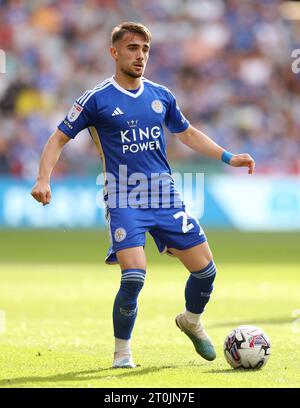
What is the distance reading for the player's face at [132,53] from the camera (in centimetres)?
692

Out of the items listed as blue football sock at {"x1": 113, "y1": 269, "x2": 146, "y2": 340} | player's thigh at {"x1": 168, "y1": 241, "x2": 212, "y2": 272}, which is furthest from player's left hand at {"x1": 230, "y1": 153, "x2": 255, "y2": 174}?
blue football sock at {"x1": 113, "y1": 269, "x2": 146, "y2": 340}

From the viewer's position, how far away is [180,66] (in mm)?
25156

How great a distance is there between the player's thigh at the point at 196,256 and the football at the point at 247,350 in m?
0.56

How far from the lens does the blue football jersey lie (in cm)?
691

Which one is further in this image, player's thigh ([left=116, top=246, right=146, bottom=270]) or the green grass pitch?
player's thigh ([left=116, top=246, right=146, bottom=270])

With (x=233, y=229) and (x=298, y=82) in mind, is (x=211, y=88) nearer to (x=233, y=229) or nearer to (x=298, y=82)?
Answer: (x=298, y=82)

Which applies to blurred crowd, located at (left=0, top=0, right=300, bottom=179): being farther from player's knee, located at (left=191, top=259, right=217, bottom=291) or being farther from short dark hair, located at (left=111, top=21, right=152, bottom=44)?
short dark hair, located at (left=111, top=21, right=152, bottom=44)

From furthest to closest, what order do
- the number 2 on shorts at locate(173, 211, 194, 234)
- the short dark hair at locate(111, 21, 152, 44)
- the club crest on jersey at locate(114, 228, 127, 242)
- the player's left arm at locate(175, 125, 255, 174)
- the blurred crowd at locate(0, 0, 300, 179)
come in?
the blurred crowd at locate(0, 0, 300, 179), the player's left arm at locate(175, 125, 255, 174), the number 2 on shorts at locate(173, 211, 194, 234), the short dark hair at locate(111, 21, 152, 44), the club crest on jersey at locate(114, 228, 127, 242)

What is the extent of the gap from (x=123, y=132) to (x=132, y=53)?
1.83 ft

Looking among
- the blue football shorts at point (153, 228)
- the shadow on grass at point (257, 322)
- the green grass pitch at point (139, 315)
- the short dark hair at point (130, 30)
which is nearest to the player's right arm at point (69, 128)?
the short dark hair at point (130, 30)

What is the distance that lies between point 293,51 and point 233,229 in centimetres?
576

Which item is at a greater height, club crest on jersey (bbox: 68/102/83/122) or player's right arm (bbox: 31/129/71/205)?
club crest on jersey (bbox: 68/102/83/122)

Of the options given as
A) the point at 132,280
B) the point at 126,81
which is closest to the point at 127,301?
the point at 132,280
